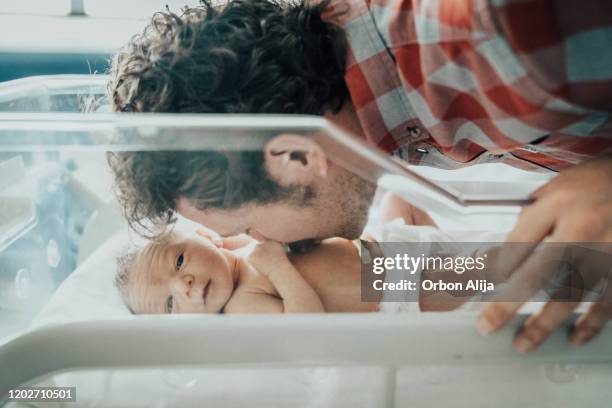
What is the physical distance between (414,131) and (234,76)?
20cm

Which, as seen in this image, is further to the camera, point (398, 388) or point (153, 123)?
point (398, 388)

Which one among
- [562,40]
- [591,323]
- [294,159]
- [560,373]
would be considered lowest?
[560,373]

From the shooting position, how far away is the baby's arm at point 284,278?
69 cm

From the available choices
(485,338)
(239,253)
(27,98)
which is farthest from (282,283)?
(27,98)

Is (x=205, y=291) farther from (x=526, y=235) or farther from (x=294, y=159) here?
(x=526, y=235)

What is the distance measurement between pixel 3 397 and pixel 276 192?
321 millimetres

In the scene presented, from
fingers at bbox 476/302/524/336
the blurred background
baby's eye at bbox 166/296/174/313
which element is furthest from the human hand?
the blurred background

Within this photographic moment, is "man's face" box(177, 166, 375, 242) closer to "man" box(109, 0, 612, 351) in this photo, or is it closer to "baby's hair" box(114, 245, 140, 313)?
"man" box(109, 0, 612, 351)

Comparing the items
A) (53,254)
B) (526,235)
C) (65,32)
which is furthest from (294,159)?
(65,32)

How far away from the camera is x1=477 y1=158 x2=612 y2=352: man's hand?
1.49 ft

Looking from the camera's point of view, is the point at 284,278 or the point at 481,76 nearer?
the point at 481,76

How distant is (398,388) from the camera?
0.61 metres

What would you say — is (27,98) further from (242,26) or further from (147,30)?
(242,26)

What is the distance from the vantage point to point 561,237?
46 centimetres
